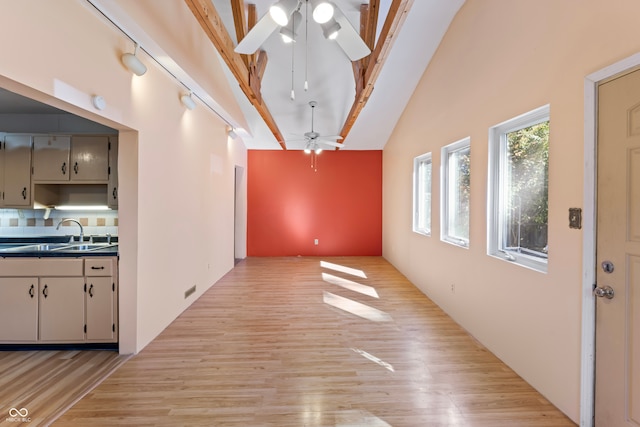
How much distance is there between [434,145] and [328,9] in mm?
2758

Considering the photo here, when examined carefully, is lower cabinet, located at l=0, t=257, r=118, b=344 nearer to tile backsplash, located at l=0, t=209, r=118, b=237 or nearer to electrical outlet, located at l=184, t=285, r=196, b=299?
tile backsplash, located at l=0, t=209, r=118, b=237

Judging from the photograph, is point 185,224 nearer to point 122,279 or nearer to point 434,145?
point 122,279

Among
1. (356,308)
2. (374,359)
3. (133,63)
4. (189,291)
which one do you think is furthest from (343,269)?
(133,63)

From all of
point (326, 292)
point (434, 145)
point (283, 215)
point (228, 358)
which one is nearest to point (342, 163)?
point (283, 215)

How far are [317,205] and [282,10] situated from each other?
5458 mm

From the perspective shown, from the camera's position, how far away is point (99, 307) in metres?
2.63

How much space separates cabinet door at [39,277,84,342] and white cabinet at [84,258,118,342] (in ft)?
0.22

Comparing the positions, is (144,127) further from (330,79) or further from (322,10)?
(330,79)

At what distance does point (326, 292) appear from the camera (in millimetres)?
4395

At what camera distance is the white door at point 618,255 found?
152 cm

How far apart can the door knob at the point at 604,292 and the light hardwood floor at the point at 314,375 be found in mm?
893

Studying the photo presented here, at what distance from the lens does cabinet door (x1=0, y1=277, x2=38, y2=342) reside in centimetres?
254

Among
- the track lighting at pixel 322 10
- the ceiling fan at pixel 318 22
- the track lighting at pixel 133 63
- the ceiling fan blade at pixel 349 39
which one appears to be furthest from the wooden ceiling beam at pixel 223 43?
the ceiling fan blade at pixel 349 39

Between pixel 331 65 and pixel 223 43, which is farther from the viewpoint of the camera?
pixel 331 65
